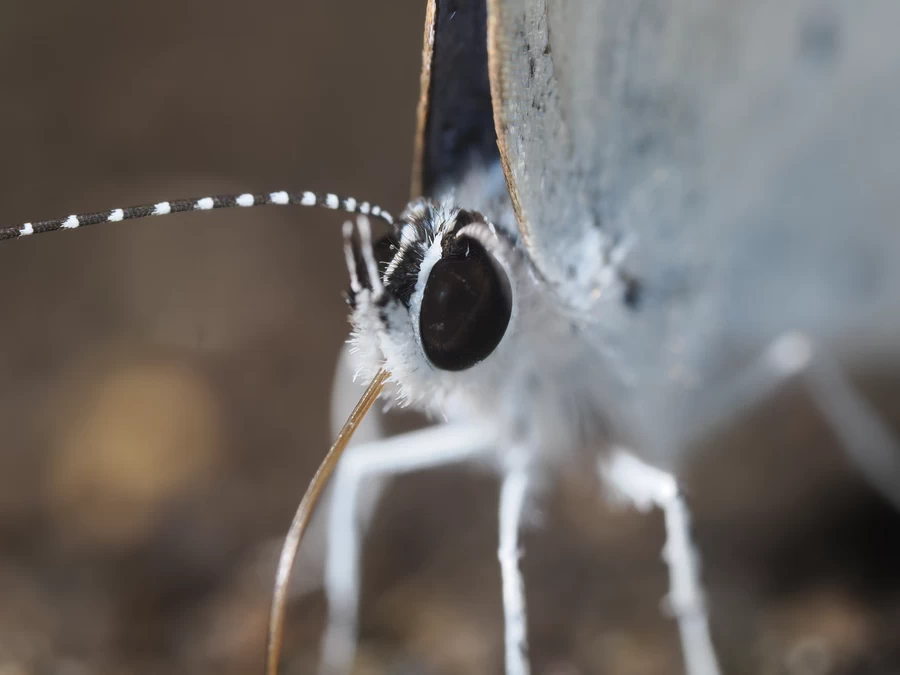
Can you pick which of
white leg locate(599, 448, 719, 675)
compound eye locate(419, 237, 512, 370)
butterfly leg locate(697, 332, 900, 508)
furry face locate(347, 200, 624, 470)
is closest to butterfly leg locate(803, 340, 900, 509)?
butterfly leg locate(697, 332, 900, 508)

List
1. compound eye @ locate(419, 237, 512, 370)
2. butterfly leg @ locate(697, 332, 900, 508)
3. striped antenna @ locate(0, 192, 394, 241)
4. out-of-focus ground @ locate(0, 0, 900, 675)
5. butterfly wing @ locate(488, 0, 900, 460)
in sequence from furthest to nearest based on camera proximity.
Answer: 1. butterfly leg @ locate(697, 332, 900, 508)
2. out-of-focus ground @ locate(0, 0, 900, 675)
3. butterfly wing @ locate(488, 0, 900, 460)
4. compound eye @ locate(419, 237, 512, 370)
5. striped antenna @ locate(0, 192, 394, 241)

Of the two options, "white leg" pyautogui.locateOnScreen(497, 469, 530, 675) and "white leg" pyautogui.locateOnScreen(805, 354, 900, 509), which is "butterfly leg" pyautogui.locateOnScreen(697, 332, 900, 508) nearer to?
"white leg" pyautogui.locateOnScreen(805, 354, 900, 509)

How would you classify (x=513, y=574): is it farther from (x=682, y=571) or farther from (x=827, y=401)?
(x=827, y=401)

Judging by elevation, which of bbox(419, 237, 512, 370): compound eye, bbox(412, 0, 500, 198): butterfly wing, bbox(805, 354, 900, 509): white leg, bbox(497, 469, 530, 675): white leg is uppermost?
bbox(412, 0, 500, 198): butterfly wing

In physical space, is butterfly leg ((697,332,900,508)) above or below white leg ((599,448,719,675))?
above

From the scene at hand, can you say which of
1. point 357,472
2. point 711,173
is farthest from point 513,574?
point 711,173

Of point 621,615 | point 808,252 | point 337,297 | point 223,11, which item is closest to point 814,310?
point 808,252

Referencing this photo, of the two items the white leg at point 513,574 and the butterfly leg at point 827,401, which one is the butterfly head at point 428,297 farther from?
the butterfly leg at point 827,401

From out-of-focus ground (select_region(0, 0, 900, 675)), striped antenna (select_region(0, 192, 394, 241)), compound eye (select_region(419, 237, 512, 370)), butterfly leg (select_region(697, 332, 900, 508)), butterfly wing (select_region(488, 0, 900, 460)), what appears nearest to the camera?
striped antenna (select_region(0, 192, 394, 241))
